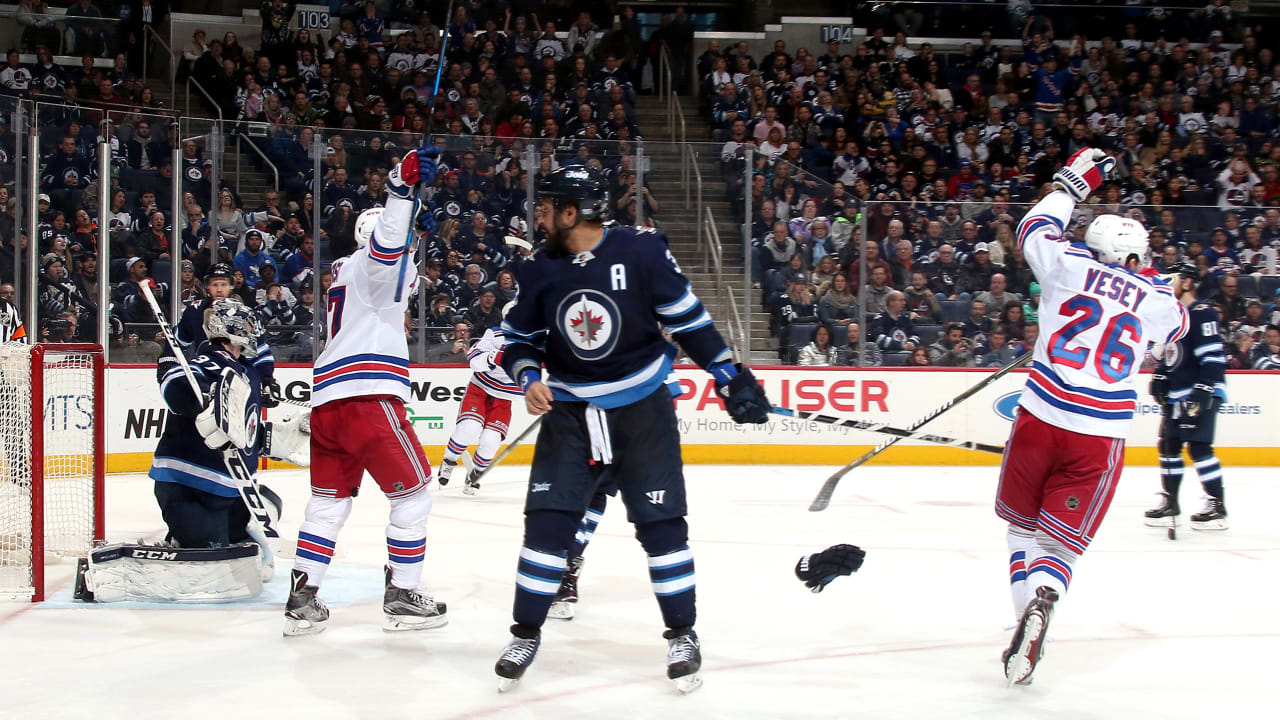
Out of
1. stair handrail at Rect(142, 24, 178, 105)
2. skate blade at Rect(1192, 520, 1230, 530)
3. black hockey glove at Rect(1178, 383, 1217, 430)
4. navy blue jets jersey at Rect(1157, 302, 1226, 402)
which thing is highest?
stair handrail at Rect(142, 24, 178, 105)

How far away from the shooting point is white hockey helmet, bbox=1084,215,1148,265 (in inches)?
143

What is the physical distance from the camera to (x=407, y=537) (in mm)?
3965

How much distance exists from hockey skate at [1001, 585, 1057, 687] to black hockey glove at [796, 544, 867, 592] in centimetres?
54

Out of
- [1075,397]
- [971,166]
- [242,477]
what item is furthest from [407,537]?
[971,166]

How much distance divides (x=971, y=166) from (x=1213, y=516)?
6502mm

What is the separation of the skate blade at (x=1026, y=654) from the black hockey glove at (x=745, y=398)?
89 centimetres

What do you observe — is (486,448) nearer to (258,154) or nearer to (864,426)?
(258,154)

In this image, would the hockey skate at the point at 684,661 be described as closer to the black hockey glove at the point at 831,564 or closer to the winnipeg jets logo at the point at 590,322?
the black hockey glove at the point at 831,564

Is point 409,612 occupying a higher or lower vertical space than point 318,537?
lower

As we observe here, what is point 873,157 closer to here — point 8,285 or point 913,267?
point 913,267

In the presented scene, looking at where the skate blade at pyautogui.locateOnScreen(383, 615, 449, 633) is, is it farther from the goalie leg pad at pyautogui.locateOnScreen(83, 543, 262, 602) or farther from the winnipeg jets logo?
the winnipeg jets logo

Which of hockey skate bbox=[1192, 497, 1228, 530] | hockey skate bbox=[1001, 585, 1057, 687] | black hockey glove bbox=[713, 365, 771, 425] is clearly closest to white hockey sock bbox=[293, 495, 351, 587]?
black hockey glove bbox=[713, 365, 771, 425]

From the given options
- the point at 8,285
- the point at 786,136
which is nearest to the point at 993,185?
the point at 786,136

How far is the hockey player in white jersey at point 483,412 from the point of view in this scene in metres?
7.23
